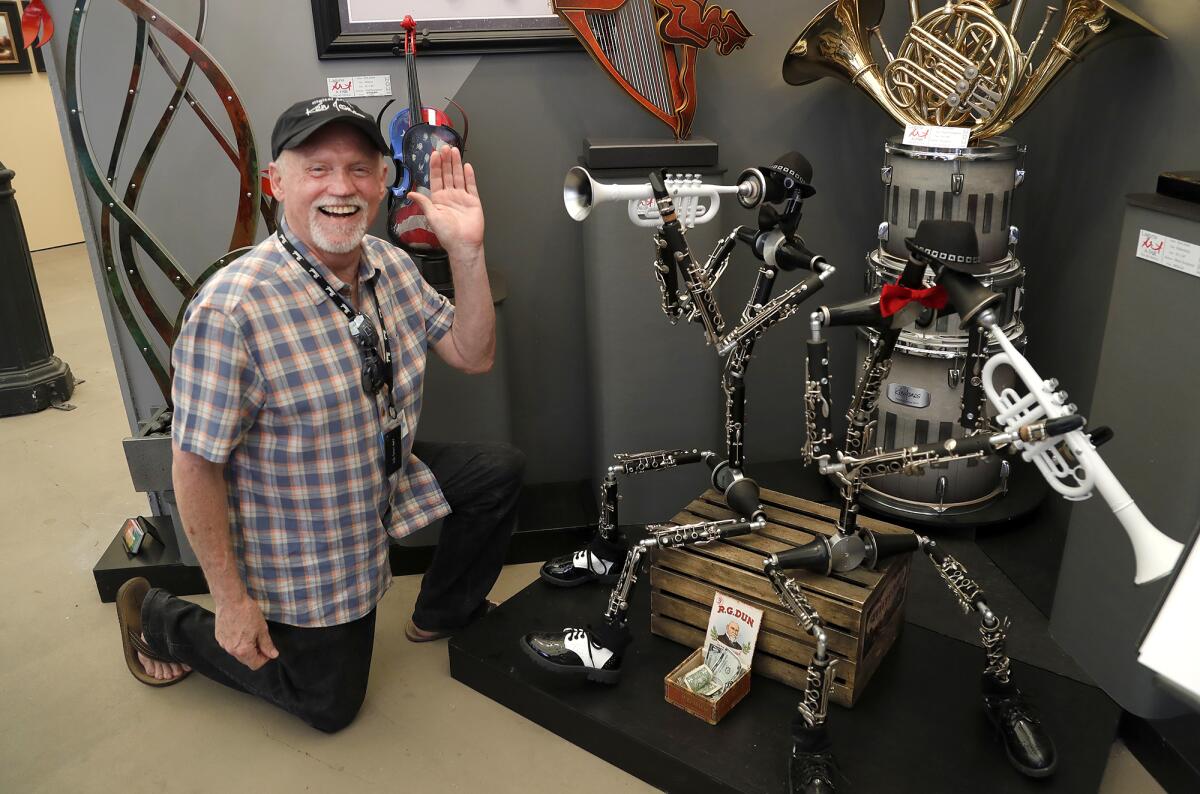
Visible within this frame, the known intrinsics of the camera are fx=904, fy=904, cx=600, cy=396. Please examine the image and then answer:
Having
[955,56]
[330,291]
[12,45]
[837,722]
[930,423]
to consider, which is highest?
[12,45]

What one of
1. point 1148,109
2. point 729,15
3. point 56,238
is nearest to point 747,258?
point 729,15

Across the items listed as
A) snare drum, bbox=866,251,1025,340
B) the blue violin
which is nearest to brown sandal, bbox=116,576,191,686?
the blue violin

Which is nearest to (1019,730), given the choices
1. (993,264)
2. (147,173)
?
(993,264)

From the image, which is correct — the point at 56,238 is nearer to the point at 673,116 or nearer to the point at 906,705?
the point at 673,116

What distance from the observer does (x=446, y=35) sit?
296cm

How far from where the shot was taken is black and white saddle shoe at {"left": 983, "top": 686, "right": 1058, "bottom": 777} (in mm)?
1993

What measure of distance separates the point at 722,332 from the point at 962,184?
0.99 m

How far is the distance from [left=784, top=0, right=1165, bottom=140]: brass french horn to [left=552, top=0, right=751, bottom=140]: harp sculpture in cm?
31

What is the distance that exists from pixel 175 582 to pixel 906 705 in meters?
2.28

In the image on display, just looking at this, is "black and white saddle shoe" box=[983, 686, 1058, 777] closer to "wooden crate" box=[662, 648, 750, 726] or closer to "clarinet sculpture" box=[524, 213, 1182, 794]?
"clarinet sculpture" box=[524, 213, 1182, 794]

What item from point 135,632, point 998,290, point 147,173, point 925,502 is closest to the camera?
point 135,632

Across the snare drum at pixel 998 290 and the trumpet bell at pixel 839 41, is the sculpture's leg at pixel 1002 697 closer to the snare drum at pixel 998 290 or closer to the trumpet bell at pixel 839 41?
the snare drum at pixel 998 290

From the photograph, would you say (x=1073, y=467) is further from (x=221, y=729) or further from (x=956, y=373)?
Result: (x=221, y=729)

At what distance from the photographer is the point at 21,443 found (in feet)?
13.4
